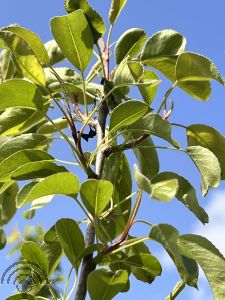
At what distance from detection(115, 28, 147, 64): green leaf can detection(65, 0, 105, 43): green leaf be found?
0.06 meters

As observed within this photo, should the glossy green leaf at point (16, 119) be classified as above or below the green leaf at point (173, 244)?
above

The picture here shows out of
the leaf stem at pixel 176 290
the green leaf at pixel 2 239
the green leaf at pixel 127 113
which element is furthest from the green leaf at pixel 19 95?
the green leaf at pixel 2 239

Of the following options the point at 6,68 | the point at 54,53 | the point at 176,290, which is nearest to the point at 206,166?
the point at 176,290

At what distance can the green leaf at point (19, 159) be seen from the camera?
120 cm

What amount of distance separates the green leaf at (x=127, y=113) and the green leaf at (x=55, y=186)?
171mm

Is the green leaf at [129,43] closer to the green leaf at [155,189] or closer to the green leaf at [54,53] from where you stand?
the green leaf at [54,53]

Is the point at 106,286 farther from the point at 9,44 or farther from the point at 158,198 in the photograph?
the point at 9,44

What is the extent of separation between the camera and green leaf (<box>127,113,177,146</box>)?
44.4 inches

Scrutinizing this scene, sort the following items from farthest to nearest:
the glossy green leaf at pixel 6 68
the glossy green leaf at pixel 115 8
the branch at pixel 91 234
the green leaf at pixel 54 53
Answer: the glossy green leaf at pixel 6 68 → the green leaf at pixel 54 53 → the glossy green leaf at pixel 115 8 → the branch at pixel 91 234

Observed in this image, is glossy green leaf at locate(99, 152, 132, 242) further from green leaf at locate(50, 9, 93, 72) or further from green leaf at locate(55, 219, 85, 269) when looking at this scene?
green leaf at locate(50, 9, 93, 72)

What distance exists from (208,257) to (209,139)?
32 centimetres

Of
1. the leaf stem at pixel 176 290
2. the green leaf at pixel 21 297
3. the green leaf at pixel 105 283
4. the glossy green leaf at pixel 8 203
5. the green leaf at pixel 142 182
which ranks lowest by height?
the glossy green leaf at pixel 8 203

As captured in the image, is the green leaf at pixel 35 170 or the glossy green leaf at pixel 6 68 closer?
the green leaf at pixel 35 170

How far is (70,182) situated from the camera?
1067 millimetres
